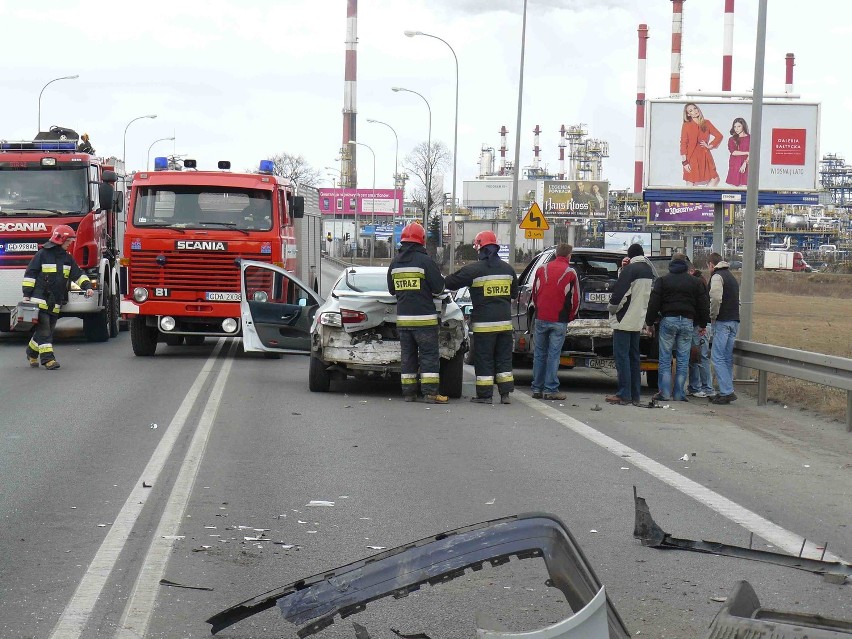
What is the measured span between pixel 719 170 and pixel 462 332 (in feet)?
101

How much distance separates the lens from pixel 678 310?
1375cm

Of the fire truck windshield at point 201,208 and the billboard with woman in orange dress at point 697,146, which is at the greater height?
the billboard with woman in orange dress at point 697,146

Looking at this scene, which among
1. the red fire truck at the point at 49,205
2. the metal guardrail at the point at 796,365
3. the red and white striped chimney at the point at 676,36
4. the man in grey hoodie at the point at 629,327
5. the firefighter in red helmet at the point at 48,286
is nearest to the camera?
the metal guardrail at the point at 796,365

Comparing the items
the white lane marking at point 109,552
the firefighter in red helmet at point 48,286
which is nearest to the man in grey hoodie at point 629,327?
the white lane marking at point 109,552

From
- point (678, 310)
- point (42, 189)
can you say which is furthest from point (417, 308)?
point (42, 189)

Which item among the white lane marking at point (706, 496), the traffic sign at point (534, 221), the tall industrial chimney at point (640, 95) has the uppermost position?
the tall industrial chimney at point (640, 95)

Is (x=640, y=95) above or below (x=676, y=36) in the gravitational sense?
below

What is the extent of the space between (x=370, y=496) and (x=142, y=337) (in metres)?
11.4

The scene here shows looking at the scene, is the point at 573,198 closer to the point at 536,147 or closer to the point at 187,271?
the point at 536,147

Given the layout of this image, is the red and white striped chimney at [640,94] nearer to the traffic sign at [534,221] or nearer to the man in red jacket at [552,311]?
the traffic sign at [534,221]

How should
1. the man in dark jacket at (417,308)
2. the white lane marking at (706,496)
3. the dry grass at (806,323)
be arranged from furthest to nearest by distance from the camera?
the dry grass at (806,323)
the man in dark jacket at (417,308)
the white lane marking at (706,496)

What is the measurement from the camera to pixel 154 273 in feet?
58.1

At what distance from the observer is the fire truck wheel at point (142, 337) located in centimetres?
1798

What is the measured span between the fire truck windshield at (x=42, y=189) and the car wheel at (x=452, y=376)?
9424 mm
